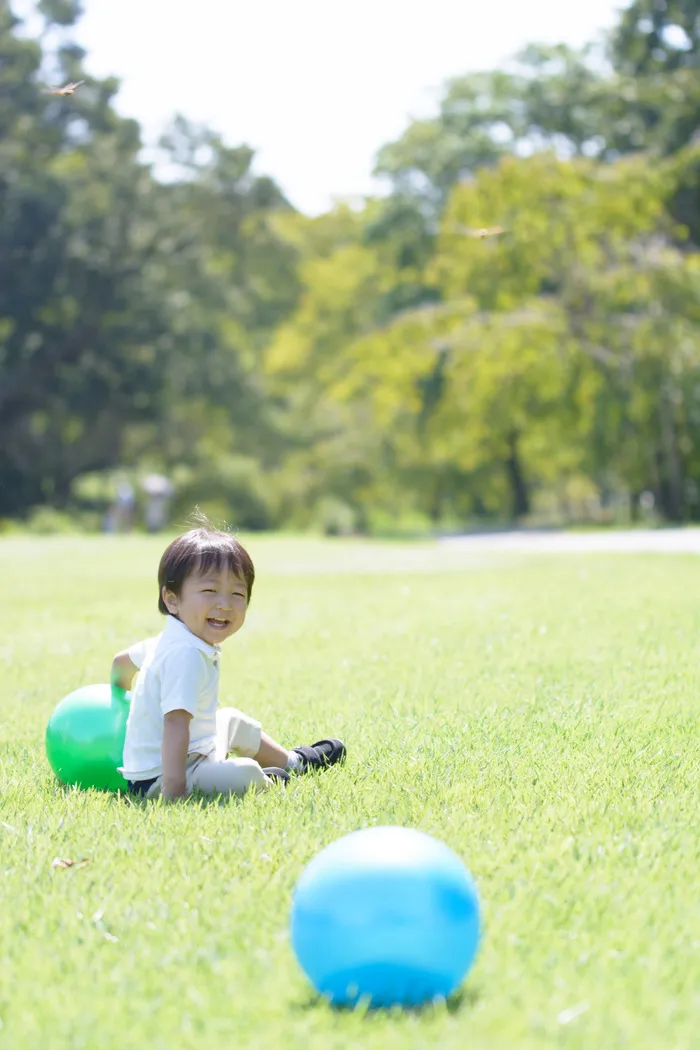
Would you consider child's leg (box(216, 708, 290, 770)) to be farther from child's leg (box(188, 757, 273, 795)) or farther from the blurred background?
the blurred background

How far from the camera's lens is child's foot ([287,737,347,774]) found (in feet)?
17.3

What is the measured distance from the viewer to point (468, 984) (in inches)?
119

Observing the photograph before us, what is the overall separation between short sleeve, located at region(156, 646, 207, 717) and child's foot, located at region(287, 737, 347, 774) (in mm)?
573

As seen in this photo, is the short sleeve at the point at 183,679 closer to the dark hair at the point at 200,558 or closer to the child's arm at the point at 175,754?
the child's arm at the point at 175,754

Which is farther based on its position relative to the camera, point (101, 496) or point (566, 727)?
point (101, 496)

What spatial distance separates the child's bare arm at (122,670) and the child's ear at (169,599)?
52 cm

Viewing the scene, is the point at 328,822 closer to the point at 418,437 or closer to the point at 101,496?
the point at 418,437

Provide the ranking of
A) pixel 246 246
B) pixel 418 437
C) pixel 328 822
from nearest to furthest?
pixel 328 822 < pixel 418 437 < pixel 246 246

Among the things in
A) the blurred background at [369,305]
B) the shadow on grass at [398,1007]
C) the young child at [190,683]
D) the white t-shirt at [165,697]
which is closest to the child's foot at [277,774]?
the young child at [190,683]

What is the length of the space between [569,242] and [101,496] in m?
18.3

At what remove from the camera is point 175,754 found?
15.8 ft

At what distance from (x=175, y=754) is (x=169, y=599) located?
24.8 inches

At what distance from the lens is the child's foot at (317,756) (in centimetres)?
527

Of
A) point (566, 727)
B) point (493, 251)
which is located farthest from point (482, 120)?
point (566, 727)
